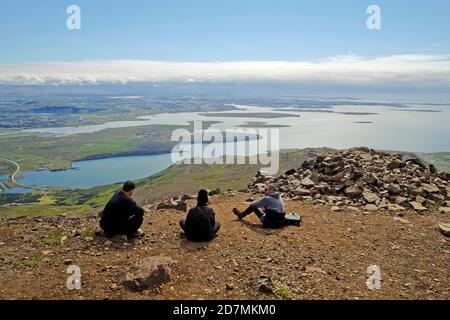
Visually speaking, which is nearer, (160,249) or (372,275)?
(372,275)

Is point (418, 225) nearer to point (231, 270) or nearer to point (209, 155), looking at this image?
point (231, 270)

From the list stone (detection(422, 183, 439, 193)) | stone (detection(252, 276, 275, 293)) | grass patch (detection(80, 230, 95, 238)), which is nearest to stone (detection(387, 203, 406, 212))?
stone (detection(422, 183, 439, 193))

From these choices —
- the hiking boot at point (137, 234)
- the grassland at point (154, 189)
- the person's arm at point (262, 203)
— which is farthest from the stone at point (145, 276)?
the grassland at point (154, 189)

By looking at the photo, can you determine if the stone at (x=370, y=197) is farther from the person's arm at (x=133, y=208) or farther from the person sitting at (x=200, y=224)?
the person's arm at (x=133, y=208)

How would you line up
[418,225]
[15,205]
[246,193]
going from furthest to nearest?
1. [15,205]
2. [246,193]
3. [418,225]

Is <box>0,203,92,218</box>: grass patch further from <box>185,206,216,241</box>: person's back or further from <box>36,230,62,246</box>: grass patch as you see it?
<box>185,206,216,241</box>: person's back
